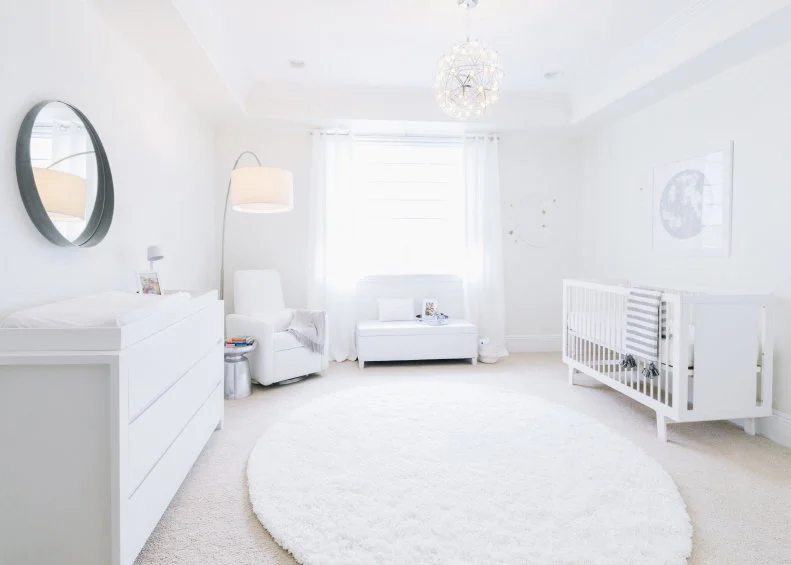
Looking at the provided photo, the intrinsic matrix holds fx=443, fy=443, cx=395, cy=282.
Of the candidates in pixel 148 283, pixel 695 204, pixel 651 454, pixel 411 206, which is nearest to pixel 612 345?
pixel 651 454

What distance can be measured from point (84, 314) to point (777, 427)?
330 centimetres

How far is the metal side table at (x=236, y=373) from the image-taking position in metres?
3.10

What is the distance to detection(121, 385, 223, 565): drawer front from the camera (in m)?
1.31

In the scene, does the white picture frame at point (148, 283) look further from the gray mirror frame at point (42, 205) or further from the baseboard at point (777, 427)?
the baseboard at point (777, 427)

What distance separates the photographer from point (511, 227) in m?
4.60

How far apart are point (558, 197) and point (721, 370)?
2.69 m

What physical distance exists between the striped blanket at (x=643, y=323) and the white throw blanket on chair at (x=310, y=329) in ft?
7.09

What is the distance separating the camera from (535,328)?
4691 millimetres

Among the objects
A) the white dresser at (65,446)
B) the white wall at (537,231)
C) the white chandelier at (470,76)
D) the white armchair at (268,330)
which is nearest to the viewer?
the white dresser at (65,446)

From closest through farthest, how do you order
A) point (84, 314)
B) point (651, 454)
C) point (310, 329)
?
point (84, 314) < point (651, 454) < point (310, 329)

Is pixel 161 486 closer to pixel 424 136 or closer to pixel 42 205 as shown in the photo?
pixel 42 205

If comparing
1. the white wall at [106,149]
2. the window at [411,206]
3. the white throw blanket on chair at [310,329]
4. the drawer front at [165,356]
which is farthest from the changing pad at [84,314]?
the window at [411,206]

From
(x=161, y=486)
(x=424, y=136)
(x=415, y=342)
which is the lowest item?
(x=161, y=486)

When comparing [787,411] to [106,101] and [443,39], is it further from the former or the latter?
[106,101]
